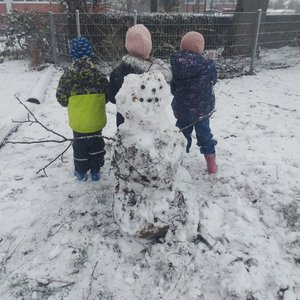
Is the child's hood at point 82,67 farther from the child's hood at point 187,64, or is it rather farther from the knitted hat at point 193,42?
the knitted hat at point 193,42

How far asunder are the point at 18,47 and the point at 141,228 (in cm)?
950

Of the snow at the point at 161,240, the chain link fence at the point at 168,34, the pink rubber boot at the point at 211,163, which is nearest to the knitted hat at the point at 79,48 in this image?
the snow at the point at 161,240

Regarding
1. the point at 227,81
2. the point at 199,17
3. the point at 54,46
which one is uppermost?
the point at 199,17

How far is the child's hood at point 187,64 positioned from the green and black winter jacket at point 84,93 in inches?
28.1

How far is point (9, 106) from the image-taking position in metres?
5.66

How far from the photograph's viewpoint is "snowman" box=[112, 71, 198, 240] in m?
2.28

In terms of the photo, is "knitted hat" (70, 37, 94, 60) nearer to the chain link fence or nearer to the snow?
the snow

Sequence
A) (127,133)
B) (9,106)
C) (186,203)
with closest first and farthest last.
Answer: (127,133)
(186,203)
(9,106)

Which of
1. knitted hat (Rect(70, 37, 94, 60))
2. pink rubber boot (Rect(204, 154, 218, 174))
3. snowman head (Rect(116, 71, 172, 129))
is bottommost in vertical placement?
pink rubber boot (Rect(204, 154, 218, 174))

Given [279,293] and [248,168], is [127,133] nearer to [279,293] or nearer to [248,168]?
[279,293]

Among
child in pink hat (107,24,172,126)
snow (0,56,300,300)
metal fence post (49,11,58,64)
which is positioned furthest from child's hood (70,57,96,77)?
metal fence post (49,11,58,64)

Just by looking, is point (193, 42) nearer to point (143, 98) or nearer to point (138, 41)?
point (138, 41)

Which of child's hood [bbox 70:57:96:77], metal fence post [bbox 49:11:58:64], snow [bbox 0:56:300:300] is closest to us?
snow [bbox 0:56:300:300]

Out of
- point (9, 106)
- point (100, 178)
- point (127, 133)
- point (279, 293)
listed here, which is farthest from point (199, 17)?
point (279, 293)
